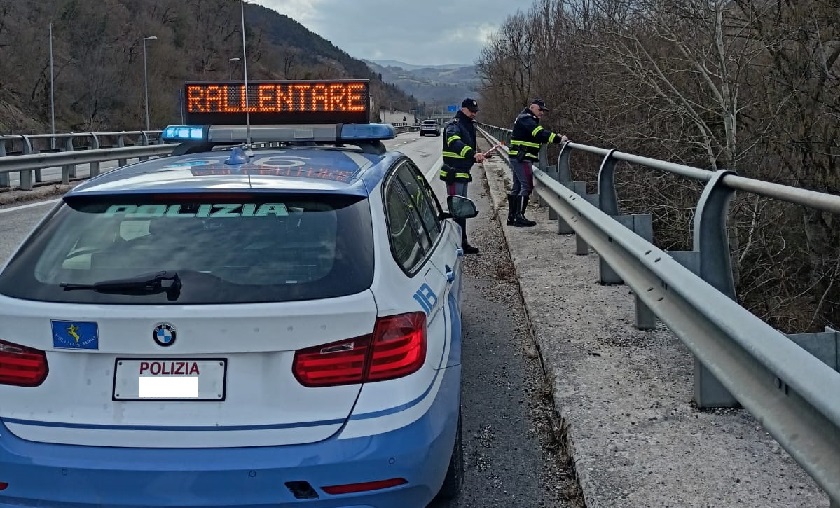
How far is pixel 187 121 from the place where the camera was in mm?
7469

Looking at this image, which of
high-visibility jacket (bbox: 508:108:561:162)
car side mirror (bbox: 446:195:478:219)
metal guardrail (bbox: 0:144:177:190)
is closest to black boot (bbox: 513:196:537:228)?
high-visibility jacket (bbox: 508:108:561:162)

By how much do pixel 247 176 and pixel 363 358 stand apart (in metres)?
1.02

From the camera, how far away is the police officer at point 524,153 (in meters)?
11.7

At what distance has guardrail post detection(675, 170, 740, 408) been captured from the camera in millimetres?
4242

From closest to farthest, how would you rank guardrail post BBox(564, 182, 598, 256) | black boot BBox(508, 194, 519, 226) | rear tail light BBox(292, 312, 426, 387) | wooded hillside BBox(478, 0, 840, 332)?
1. rear tail light BBox(292, 312, 426, 387)
2. guardrail post BBox(564, 182, 598, 256)
3. black boot BBox(508, 194, 519, 226)
4. wooded hillside BBox(478, 0, 840, 332)

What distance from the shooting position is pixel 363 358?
2922mm

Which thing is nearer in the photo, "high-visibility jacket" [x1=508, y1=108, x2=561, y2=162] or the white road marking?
"high-visibility jacket" [x1=508, y1=108, x2=561, y2=162]

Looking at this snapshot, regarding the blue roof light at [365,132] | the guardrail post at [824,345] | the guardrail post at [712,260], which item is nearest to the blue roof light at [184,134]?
the blue roof light at [365,132]

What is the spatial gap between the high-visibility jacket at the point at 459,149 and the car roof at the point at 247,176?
578 centimetres

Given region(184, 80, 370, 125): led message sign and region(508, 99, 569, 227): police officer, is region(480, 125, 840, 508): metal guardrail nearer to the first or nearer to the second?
region(184, 80, 370, 125): led message sign

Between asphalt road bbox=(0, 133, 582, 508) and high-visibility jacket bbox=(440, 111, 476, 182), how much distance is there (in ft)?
5.65

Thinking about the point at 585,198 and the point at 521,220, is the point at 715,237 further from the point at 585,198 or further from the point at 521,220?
the point at 521,220

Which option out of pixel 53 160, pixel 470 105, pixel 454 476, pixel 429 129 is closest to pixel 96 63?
pixel 429 129

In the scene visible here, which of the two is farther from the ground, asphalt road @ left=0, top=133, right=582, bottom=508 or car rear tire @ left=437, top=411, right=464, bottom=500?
car rear tire @ left=437, top=411, right=464, bottom=500
